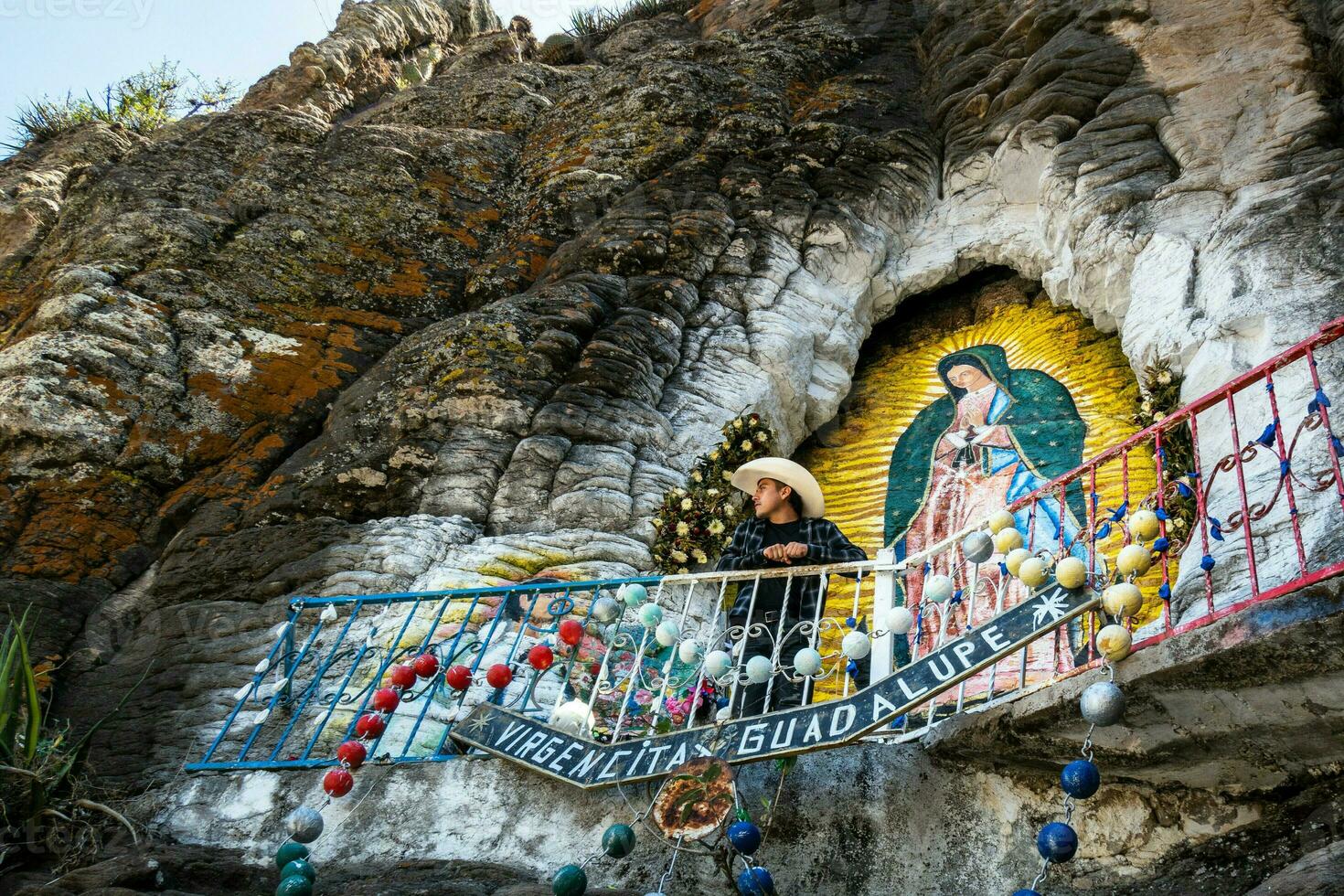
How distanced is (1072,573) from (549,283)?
7042mm

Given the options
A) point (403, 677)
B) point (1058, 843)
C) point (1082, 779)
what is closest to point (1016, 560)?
point (1082, 779)

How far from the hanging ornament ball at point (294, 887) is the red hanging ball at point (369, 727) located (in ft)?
4.27

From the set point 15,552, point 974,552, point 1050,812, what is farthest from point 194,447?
point 1050,812

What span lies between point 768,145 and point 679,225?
6.49ft

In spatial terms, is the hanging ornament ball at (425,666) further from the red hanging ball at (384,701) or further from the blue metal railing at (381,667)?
the red hanging ball at (384,701)

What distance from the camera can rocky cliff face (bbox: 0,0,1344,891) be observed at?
23.2 ft

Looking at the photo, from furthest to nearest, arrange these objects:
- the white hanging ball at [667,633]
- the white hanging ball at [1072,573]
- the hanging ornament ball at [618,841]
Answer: the white hanging ball at [667,633]
the white hanging ball at [1072,573]
the hanging ornament ball at [618,841]

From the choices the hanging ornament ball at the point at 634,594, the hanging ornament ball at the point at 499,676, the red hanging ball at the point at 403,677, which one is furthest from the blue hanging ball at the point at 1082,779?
the red hanging ball at the point at 403,677

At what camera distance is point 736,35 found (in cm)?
1520

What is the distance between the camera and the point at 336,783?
15.2ft

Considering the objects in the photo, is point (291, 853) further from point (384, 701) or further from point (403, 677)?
point (403, 677)

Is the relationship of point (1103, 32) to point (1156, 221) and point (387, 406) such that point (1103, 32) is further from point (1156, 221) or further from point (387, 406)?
point (387, 406)

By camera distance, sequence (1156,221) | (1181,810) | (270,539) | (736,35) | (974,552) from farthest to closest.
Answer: (736,35) → (1156,221) → (270,539) → (974,552) → (1181,810)

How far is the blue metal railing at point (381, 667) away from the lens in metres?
5.55
